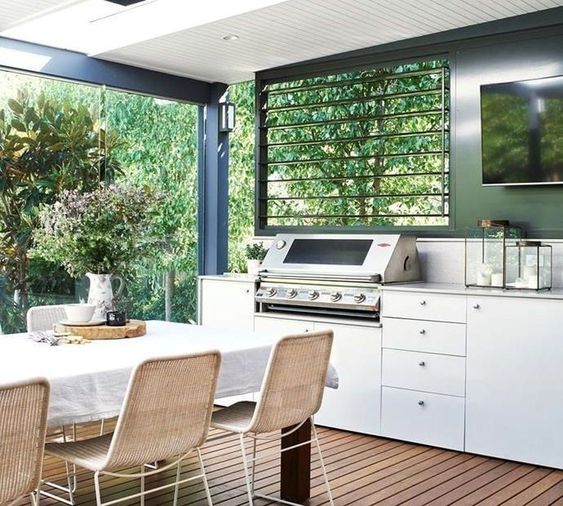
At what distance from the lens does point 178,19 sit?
5141 millimetres

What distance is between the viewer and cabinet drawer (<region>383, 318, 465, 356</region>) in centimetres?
466

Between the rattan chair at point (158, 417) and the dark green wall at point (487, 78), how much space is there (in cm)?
276

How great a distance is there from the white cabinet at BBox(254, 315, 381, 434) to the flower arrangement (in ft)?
5.59

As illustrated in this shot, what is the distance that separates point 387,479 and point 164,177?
3203mm

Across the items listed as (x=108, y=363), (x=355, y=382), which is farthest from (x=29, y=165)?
(x=108, y=363)

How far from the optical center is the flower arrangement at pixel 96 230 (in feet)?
12.1

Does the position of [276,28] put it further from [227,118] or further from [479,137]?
[227,118]

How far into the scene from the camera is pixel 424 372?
4.79 m

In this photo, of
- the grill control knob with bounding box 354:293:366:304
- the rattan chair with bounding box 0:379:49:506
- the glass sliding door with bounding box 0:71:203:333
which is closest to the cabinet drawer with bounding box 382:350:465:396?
the grill control knob with bounding box 354:293:366:304

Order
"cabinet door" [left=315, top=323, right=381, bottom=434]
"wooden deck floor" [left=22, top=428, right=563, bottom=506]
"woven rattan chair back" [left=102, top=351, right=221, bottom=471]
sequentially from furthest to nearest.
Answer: "cabinet door" [left=315, top=323, right=381, bottom=434] < "wooden deck floor" [left=22, top=428, right=563, bottom=506] < "woven rattan chair back" [left=102, top=351, right=221, bottom=471]

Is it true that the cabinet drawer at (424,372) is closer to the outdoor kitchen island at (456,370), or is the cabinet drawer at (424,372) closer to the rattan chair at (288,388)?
the outdoor kitchen island at (456,370)

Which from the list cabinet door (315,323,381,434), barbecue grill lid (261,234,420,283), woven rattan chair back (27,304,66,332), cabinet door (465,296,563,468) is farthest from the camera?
barbecue grill lid (261,234,420,283)

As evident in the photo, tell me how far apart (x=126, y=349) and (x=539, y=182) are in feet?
8.84

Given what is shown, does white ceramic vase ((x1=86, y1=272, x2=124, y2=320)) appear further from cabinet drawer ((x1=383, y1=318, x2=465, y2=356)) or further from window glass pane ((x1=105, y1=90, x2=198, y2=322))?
window glass pane ((x1=105, y1=90, x2=198, y2=322))
